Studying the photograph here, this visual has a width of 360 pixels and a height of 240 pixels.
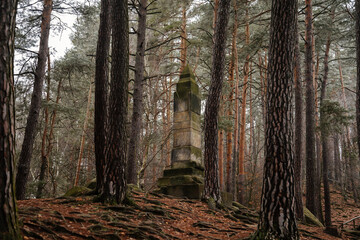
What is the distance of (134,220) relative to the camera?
593 cm

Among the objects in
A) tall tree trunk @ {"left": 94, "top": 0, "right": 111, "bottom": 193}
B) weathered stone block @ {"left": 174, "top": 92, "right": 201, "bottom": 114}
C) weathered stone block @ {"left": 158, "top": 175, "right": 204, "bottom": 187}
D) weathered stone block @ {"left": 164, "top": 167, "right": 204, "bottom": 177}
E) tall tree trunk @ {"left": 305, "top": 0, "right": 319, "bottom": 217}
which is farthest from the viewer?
tall tree trunk @ {"left": 305, "top": 0, "right": 319, "bottom": 217}

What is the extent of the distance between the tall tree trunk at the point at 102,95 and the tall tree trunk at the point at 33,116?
4.57 m

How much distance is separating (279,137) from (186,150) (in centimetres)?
498

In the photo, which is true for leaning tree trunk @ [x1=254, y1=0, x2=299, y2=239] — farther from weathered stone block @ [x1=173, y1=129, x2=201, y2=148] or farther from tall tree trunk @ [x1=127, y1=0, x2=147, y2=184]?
tall tree trunk @ [x1=127, y1=0, x2=147, y2=184]

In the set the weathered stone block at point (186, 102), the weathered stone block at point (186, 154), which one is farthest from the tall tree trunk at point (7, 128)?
the weathered stone block at point (186, 102)

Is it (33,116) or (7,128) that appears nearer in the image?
(7,128)

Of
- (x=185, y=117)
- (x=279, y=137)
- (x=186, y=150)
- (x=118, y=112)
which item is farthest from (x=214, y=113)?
(x=279, y=137)

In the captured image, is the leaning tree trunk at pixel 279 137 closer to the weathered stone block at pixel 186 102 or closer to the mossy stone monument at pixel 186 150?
the mossy stone monument at pixel 186 150

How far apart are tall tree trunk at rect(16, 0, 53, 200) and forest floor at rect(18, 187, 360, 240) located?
3.91m

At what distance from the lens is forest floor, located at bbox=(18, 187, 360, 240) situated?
448 centimetres

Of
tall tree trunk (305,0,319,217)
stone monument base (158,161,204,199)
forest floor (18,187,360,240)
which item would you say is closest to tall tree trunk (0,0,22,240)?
forest floor (18,187,360,240)

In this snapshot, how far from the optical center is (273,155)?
5344 mm

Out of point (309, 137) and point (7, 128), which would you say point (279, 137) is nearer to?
point (7, 128)

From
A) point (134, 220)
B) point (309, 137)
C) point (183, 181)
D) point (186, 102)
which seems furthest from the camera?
point (309, 137)
